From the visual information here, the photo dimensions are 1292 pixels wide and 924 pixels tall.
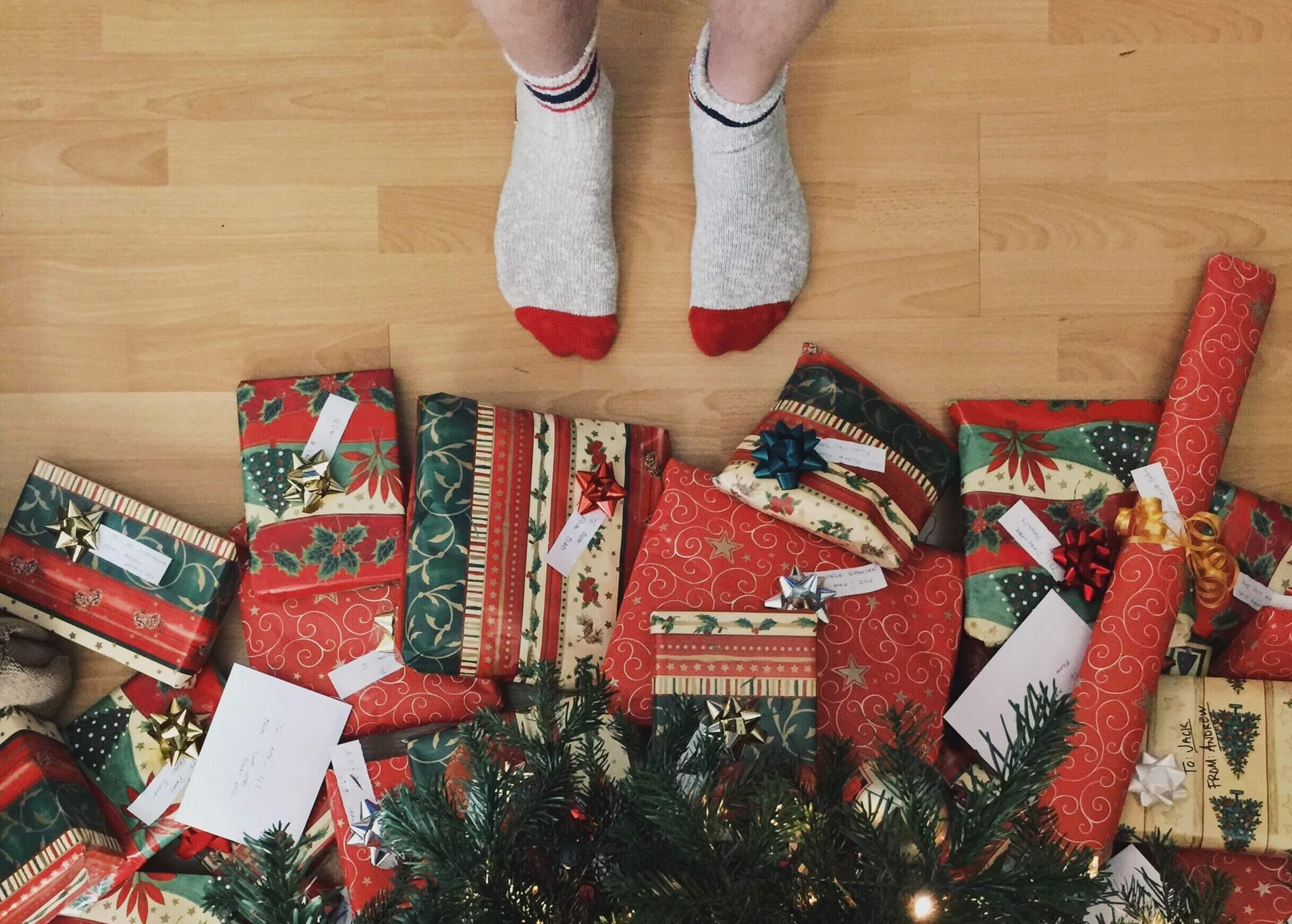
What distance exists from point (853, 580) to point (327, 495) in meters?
0.68

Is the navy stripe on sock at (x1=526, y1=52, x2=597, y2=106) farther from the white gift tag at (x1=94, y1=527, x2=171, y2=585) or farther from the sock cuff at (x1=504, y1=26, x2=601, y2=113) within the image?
the white gift tag at (x1=94, y1=527, x2=171, y2=585)

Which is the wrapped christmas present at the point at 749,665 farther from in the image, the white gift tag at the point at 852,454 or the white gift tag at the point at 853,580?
the white gift tag at the point at 852,454

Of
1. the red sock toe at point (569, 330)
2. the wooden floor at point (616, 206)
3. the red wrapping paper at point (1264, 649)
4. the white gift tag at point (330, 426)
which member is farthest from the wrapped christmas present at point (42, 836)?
the red wrapping paper at point (1264, 649)

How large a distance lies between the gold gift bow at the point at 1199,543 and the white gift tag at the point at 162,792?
4.03ft

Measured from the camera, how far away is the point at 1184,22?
1.30m

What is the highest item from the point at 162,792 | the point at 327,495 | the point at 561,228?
the point at 561,228

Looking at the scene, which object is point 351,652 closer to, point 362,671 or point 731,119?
point 362,671

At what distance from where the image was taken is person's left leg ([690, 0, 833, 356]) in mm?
1071

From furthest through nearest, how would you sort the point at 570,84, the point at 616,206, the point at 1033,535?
the point at 616,206 < the point at 1033,535 < the point at 570,84

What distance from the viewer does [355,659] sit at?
3.88 feet

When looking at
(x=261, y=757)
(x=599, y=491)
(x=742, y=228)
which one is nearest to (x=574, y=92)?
(x=742, y=228)

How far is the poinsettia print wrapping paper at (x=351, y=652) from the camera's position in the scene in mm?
1170

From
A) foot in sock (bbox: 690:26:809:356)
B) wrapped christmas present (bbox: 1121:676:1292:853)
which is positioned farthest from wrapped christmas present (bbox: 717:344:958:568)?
wrapped christmas present (bbox: 1121:676:1292:853)

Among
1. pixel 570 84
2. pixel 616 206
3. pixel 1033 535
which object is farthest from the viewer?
pixel 616 206
